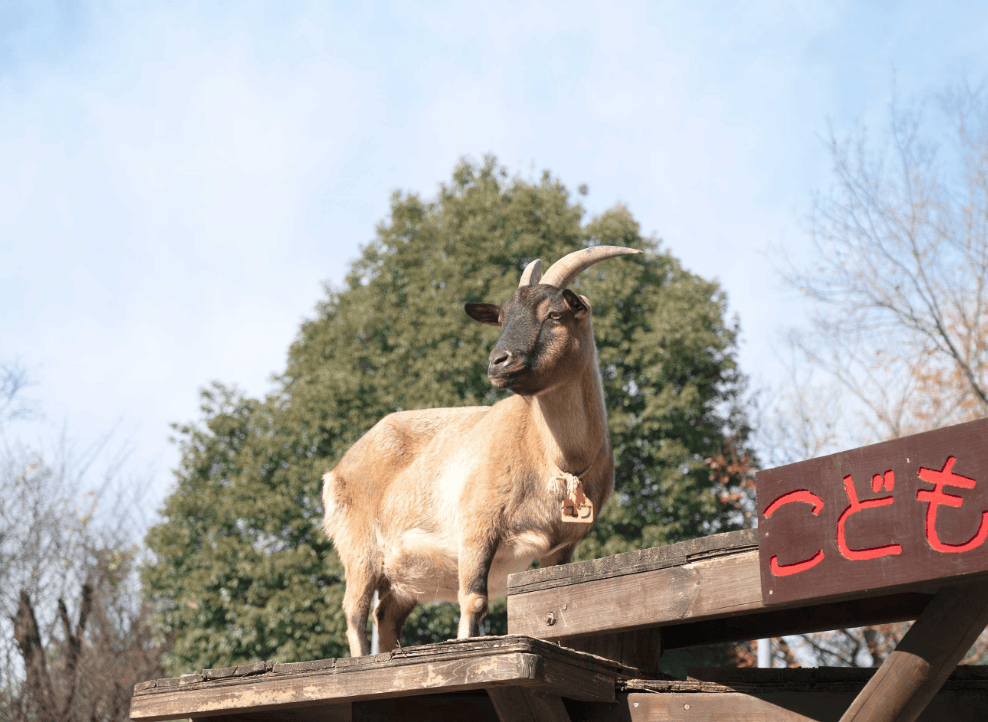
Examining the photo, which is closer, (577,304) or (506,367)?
(506,367)

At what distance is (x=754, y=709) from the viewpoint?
120 inches

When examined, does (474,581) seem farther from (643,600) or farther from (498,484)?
(643,600)

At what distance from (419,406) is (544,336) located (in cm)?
1005

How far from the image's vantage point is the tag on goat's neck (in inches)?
170

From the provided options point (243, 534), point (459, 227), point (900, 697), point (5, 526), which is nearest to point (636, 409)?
point (459, 227)

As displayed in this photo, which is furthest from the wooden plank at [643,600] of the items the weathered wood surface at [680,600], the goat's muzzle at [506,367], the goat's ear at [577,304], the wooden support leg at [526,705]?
the goat's ear at [577,304]

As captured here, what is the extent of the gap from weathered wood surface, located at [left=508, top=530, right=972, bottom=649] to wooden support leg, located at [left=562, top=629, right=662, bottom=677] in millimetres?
57

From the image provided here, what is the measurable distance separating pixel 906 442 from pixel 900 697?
0.78 m

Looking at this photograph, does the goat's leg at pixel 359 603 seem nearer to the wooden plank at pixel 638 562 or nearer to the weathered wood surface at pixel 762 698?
the wooden plank at pixel 638 562

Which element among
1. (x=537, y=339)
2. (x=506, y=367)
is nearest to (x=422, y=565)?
(x=506, y=367)

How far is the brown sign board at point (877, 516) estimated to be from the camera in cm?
236

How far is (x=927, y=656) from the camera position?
2678 millimetres

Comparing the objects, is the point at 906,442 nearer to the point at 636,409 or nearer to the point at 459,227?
the point at 636,409

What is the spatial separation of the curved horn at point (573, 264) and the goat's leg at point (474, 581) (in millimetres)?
1329
